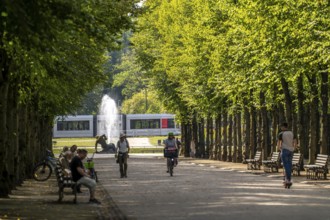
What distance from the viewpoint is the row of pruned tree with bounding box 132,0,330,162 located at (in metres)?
35.2

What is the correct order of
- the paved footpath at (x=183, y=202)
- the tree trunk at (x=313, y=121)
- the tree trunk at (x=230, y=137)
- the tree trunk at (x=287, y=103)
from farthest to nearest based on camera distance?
the tree trunk at (x=230, y=137)
the tree trunk at (x=287, y=103)
the tree trunk at (x=313, y=121)
the paved footpath at (x=183, y=202)

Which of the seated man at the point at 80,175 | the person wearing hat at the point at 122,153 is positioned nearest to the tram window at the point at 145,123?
the person wearing hat at the point at 122,153

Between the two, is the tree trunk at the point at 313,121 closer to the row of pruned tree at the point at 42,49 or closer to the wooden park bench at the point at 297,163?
the wooden park bench at the point at 297,163

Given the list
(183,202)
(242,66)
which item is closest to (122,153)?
(242,66)

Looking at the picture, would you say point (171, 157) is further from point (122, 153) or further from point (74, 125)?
point (74, 125)

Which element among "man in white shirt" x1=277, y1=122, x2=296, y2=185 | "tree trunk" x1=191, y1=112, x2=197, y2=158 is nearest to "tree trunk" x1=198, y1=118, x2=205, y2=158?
"tree trunk" x1=191, y1=112, x2=197, y2=158

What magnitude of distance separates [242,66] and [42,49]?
31028 millimetres

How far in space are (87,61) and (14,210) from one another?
8.88 m

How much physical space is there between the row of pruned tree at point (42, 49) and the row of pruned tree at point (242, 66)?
234cm

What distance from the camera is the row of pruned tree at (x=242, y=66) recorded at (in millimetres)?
35156

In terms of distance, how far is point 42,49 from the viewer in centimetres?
1435

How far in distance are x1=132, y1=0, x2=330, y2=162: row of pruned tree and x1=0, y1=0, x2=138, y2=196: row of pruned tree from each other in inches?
92.2

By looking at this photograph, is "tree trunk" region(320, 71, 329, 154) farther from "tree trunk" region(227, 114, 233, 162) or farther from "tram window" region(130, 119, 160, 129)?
"tram window" region(130, 119, 160, 129)

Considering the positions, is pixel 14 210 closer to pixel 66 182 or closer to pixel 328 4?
pixel 66 182
